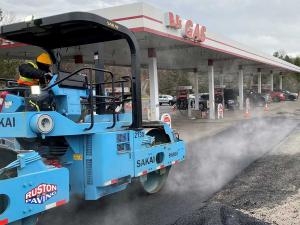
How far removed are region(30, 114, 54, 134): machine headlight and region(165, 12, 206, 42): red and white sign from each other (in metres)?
10.6

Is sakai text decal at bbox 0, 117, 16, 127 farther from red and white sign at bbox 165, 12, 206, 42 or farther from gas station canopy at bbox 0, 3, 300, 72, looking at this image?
red and white sign at bbox 165, 12, 206, 42

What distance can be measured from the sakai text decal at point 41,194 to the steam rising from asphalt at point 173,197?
56.4 inches

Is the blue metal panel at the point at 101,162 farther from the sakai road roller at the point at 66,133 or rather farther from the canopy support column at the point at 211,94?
the canopy support column at the point at 211,94

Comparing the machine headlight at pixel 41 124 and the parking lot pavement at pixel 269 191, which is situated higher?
the machine headlight at pixel 41 124

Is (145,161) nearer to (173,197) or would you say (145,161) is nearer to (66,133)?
(173,197)

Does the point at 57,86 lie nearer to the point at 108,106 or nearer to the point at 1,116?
the point at 1,116

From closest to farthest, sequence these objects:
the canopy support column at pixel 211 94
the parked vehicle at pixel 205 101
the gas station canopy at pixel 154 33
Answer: the gas station canopy at pixel 154 33 → the canopy support column at pixel 211 94 → the parked vehicle at pixel 205 101

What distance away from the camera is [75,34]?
18.7 feet

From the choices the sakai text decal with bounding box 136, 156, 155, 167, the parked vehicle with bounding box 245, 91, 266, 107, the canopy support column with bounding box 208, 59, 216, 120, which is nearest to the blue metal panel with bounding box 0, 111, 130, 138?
the sakai text decal with bounding box 136, 156, 155, 167

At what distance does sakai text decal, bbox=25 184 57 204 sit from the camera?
12.7 feet

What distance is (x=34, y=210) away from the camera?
392 centimetres

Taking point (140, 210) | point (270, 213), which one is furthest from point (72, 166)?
point (270, 213)

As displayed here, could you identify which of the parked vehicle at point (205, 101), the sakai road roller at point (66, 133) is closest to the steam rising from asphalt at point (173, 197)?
the sakai road roller at point (66, 133)

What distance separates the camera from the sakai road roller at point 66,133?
3.95 metres
